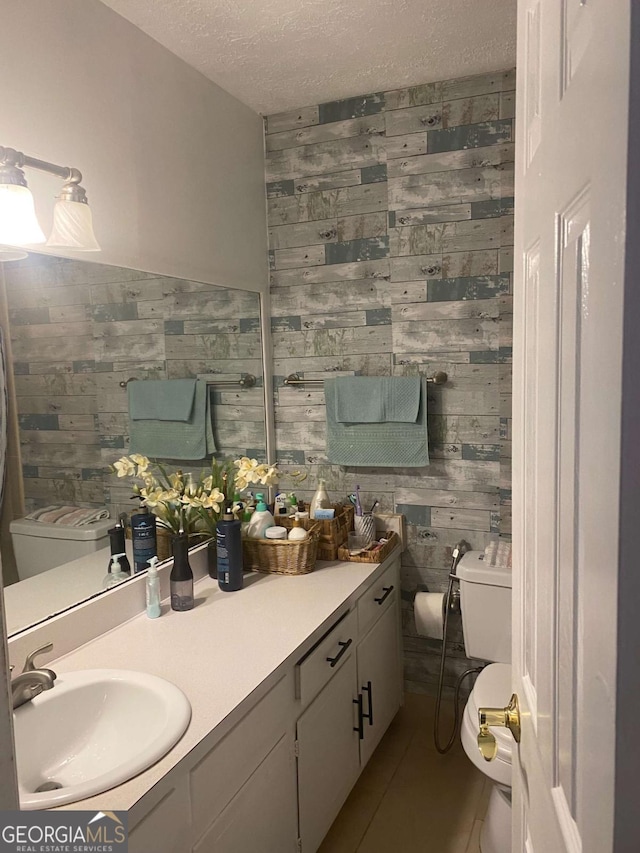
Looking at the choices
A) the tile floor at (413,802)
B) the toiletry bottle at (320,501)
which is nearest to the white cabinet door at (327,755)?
the tile floor at (413,802)

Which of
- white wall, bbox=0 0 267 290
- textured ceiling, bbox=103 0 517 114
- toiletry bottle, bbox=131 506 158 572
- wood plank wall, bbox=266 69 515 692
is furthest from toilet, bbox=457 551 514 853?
textured ceiling, bbox=103 0 517 114

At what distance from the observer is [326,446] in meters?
2.77

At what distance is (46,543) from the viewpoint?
65.7 inches

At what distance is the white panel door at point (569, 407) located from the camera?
1.52ft

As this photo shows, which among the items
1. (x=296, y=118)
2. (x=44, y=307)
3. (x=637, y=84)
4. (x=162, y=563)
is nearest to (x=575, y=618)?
(x=637, y=84)

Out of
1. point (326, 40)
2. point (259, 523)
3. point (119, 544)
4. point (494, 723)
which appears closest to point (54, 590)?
point (119, 544)

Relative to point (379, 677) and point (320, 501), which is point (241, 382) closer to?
point (320, 501)

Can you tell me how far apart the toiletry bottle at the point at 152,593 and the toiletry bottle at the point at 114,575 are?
79 millimetres

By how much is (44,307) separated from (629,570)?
1584 millimetres

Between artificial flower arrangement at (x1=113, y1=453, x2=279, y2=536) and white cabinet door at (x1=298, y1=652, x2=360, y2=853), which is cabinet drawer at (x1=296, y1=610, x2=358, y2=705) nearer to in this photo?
white cabinet door at (x1=298, y1=652, x2=360, y2=853)

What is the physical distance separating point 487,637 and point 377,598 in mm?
435

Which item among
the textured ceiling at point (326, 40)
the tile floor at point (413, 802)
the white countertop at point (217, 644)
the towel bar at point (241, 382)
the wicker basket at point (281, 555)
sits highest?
the textured ceiling at point (326, 40)

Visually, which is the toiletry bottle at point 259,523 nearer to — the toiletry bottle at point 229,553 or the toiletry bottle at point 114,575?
the toiletry bottle at point 229,553

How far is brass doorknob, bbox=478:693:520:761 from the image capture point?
3.13 ft
